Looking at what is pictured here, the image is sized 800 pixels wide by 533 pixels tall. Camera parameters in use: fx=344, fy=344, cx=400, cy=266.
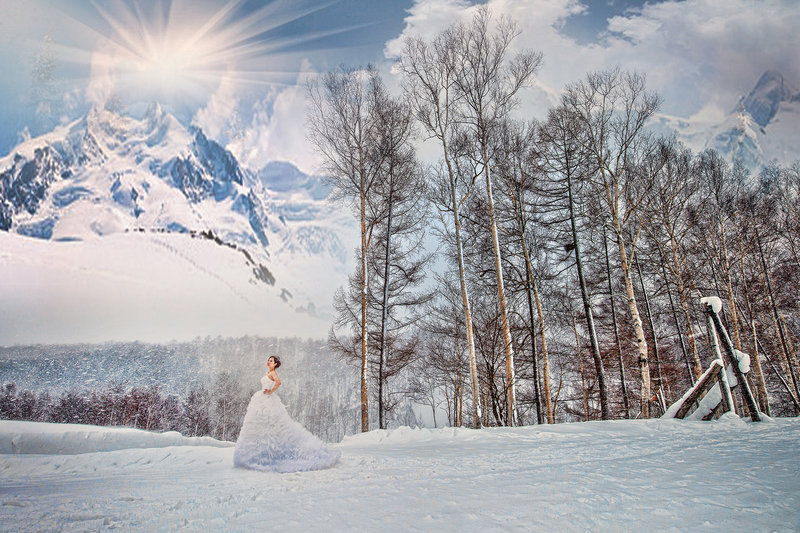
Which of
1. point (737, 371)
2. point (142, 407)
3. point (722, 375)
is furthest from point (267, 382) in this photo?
point (142, 407)

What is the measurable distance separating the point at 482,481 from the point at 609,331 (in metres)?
18.0

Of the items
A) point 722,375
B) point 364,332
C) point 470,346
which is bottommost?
point 722,375

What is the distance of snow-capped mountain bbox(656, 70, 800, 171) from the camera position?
3050 cm

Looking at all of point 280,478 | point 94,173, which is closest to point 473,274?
point 280,478

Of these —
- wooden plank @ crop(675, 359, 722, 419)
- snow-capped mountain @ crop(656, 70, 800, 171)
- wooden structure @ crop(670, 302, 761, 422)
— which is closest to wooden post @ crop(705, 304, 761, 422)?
wooden structure @ crop(670, 302, 761, 422)

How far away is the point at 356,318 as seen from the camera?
10.8m

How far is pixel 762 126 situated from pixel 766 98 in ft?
9.86

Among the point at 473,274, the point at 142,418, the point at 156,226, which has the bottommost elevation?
the point at 142,418

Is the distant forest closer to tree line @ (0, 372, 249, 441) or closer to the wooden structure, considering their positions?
tree line @ (0, 372, 249, 441)

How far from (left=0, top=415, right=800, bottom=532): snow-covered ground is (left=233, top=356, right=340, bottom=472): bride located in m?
0.31

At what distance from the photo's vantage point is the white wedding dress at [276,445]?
4492 millimetres

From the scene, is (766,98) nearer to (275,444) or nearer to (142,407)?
(275,444)

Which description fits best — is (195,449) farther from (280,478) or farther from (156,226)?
(156,226)

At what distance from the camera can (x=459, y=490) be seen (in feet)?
8.53
